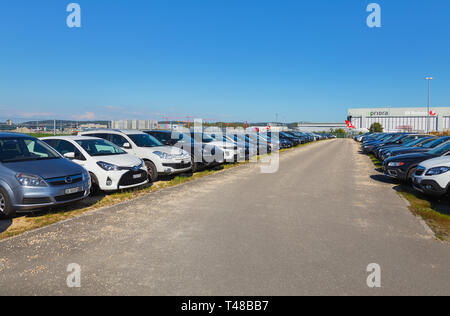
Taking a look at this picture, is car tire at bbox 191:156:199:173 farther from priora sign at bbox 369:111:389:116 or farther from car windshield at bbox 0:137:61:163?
priora sign at bbox 369:111:389:116

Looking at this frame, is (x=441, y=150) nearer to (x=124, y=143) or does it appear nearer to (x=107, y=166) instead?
(x=107, y=166)

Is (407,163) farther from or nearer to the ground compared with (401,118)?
nearer to the ground

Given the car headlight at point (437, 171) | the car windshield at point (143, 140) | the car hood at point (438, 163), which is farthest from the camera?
the car windshield at point (143, 140)

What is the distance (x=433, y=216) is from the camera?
21.3 feet

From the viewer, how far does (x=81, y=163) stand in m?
8.38

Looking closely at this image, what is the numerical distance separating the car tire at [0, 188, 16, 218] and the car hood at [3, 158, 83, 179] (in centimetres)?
46

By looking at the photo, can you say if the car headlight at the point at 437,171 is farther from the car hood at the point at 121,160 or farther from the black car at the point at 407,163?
the car hood at the point at 121,160

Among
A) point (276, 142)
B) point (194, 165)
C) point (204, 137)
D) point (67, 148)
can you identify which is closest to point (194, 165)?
point (194, 165)

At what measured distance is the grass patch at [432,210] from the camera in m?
5.62

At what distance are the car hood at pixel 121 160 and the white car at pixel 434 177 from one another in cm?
720

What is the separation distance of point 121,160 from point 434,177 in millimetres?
7630

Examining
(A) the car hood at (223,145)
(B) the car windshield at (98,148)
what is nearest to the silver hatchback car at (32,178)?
(B) the car windshield at (98,148)
